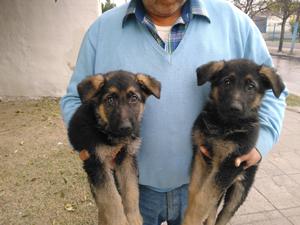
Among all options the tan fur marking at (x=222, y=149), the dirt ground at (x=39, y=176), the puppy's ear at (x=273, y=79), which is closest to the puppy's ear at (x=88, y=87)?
the tan fur marking at (x=222, y=149)

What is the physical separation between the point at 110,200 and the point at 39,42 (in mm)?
7957

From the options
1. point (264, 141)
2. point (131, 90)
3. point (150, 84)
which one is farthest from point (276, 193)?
point (150, 84)

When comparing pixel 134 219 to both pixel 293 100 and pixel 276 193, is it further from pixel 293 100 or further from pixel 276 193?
pixel 293 100

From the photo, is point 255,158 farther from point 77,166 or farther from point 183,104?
point 77,166

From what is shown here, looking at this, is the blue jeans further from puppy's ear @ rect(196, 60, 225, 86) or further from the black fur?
puppy's ear @ rect(196, 60, 225, 86)

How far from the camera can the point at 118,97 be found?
109 inches

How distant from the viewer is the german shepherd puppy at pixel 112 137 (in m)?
2.69

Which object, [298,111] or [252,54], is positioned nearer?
[252,54]

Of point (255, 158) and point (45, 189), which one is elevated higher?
point (255, 158)

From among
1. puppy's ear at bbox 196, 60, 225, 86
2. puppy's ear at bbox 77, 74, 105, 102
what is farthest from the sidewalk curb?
puppy's ear at bbox 77, 74, 105, 102

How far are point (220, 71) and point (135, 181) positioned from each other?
3.36 ft

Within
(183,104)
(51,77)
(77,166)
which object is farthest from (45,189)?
(51,77)

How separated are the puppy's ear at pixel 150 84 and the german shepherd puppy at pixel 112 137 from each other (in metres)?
0.02

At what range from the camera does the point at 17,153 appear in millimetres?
6664
